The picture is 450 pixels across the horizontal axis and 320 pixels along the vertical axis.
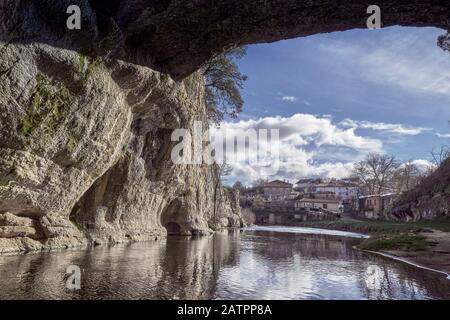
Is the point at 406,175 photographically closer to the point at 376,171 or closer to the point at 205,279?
the point at 376,171

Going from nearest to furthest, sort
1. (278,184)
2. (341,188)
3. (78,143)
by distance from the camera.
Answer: (78,143) < (341,188) < (278,184)

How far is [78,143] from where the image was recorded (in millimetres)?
16906

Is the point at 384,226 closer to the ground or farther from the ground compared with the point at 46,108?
closer to the ground

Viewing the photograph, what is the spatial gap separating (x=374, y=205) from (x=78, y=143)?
77.8m

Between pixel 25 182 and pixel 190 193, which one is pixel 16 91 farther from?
pixel 190 193

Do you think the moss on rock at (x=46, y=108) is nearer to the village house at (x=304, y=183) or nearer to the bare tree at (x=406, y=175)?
the bare tree at (x=406, y=175)

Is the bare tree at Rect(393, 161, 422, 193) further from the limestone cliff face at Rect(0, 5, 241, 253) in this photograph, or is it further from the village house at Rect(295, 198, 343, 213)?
the limestone cliff face at Rect(0, 5, 241, 253)

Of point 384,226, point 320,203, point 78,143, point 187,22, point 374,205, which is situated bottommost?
point 384,226

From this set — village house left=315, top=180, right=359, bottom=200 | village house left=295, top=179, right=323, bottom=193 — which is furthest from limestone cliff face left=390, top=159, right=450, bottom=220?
village house left=295, top=179, right=323, bottom=193

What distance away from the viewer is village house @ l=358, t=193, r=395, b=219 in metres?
75.8

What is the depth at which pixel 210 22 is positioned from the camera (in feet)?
52.6

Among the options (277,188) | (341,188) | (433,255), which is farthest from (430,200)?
(277,188)
